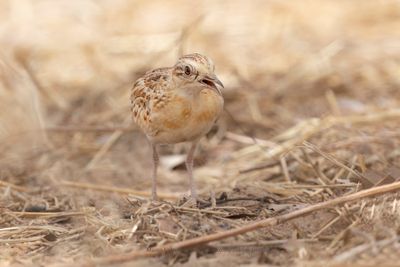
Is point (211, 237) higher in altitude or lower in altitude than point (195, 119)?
lower

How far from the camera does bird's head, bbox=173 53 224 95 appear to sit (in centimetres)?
519

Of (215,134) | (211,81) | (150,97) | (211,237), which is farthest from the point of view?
(215,134)

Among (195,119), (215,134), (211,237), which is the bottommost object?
(215,134)

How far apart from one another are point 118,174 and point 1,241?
8.13 ft

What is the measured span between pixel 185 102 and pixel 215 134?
9.05ft

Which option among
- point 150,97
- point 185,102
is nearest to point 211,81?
point 185,102

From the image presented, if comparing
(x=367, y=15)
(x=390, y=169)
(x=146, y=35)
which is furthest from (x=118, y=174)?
(x=367, y=15)

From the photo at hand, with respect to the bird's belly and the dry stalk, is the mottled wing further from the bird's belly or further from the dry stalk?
the dry stalk

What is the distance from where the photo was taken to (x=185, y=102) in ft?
17.4

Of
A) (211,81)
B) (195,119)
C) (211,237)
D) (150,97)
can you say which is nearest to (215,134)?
(150,97)

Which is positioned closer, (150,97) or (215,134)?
(150,97)

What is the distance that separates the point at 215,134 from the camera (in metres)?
8.05

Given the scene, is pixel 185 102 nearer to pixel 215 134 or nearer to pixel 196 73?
pixel 196 73

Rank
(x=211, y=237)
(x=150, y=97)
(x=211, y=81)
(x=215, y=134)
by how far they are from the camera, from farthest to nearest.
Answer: (x=215, y=134) → (x=150, y=97) → (x=211, y=81) → (x=211, y=237)
